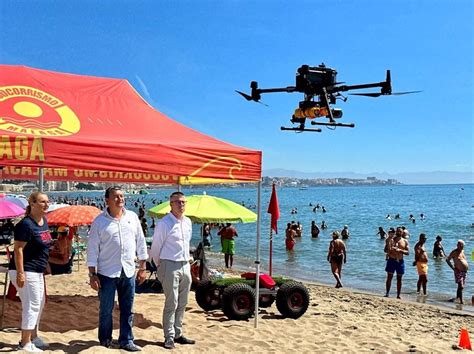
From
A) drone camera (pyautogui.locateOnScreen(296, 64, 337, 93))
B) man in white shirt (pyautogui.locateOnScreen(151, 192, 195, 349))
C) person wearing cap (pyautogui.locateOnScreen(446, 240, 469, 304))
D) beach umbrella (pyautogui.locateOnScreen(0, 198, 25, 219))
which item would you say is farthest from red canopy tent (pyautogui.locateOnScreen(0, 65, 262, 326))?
person wearing cap (pyautogui.locateOnScreen(446, 240, 469, 304))

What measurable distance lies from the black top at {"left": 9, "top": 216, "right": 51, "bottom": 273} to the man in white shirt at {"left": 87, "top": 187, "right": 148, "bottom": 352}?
0.40 metres

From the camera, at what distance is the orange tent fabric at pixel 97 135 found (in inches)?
192

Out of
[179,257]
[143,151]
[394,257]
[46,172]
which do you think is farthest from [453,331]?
[46,172]

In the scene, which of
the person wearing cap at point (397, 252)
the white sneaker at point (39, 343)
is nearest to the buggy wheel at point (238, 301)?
the white sneaker at point (39, 343)

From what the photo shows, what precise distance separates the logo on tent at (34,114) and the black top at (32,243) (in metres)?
0.99

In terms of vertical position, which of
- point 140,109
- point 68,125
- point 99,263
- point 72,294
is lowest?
point 72,294

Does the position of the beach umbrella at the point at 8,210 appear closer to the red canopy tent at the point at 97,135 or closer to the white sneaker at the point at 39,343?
the red canopy tent at the point at 97,135

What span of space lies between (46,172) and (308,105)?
482 cm

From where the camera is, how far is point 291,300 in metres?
7.45

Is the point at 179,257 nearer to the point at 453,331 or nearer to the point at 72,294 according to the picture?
the point at 72,294

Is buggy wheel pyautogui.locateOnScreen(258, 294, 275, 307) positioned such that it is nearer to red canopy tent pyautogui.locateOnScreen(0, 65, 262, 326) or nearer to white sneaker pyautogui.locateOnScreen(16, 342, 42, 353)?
red canopy tent pyautogui.locateOnScreen(0, 65, 262, 326)

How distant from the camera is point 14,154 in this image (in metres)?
4.66

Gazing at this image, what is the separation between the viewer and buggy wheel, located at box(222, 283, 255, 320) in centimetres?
695

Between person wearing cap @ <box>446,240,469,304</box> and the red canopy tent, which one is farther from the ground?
the red canopy tent
